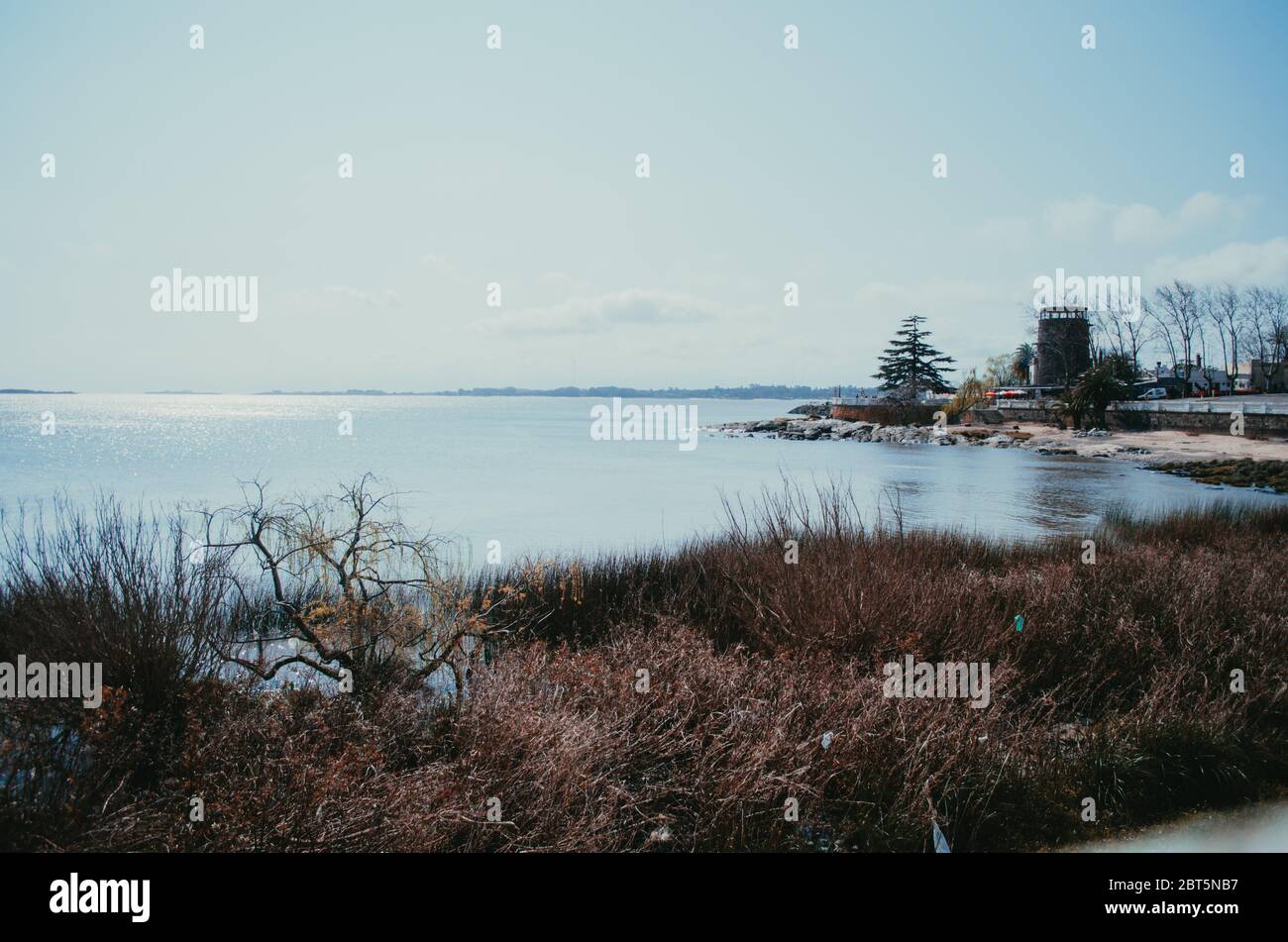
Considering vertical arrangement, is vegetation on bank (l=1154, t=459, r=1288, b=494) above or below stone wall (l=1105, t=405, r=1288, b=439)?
below

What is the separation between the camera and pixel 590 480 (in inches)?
1377

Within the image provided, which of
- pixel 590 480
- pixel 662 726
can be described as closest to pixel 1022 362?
pixel 590 480

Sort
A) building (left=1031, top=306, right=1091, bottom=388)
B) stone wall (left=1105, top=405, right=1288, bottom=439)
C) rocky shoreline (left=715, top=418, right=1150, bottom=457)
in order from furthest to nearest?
building (left=1031, top=306, right=1091, bottom=388) < rocky shoreline (left=715, top=418, right=1150, bottom=457) < stone wall (left=1105, top=405, right=1288, bottom=439)

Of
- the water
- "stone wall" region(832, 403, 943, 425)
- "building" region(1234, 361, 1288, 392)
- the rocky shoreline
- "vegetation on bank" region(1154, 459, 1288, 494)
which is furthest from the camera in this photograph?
"stone wall" region(832, 403, 943, 425)

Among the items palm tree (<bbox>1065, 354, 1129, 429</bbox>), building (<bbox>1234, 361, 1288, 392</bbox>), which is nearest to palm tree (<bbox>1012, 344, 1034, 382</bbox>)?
building (<bbox>1234, 361, 1288, 392</bbox>)

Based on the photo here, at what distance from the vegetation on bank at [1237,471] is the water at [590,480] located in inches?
44.7

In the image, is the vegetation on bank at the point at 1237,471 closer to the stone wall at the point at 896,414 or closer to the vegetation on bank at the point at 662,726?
the vegetation on bank at the point at 662,726

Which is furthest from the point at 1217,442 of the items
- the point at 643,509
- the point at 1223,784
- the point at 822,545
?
the point at 1223,784

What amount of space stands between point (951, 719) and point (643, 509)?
19.8 m

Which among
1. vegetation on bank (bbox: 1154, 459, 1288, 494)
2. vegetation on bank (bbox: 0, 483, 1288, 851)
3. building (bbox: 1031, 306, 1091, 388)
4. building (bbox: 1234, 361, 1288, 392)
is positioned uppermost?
building (bbox: 1031, 306, 1091, 388)

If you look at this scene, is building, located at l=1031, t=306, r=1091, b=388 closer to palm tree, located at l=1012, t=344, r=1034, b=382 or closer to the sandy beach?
palm tree, located at l=1012, t=344, r=1034, b=382

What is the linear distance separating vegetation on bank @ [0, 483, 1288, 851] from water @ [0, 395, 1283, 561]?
5632 millimetres

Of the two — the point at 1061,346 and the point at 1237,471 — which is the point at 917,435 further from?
the point at 1237,471

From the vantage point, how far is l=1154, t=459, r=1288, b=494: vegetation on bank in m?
27.7
